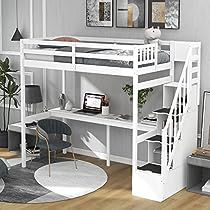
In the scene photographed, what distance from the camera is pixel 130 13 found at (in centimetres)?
639

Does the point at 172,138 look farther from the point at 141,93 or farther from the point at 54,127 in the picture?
the point at 54,127

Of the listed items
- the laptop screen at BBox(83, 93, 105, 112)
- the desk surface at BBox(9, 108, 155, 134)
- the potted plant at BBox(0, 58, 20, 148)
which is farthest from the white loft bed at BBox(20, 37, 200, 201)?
the potted plant at BBox(0, 58, 20, 148)

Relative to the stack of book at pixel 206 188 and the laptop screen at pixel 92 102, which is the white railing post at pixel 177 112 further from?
the laptop screen at pixel 92 102

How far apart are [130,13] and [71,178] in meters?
1.94

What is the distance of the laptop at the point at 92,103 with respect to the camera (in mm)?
6750

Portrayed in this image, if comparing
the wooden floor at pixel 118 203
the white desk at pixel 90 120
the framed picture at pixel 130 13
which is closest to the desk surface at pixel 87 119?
the white desk at pixel 90 120

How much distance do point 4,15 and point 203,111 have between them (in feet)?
Result: 10.4

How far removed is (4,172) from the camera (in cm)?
590

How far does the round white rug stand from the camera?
18.9 feet

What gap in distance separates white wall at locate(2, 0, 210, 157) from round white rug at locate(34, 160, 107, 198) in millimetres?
503

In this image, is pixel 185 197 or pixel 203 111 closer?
pixel 185 197

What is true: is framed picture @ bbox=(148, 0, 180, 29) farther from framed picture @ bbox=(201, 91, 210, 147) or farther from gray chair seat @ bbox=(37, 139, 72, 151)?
gray chair seat @ bbox=(37, 139, 72, 151)

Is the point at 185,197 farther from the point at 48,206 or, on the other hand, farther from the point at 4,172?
the point at 4,172

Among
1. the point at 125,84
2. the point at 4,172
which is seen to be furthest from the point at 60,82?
the point at 4,172
